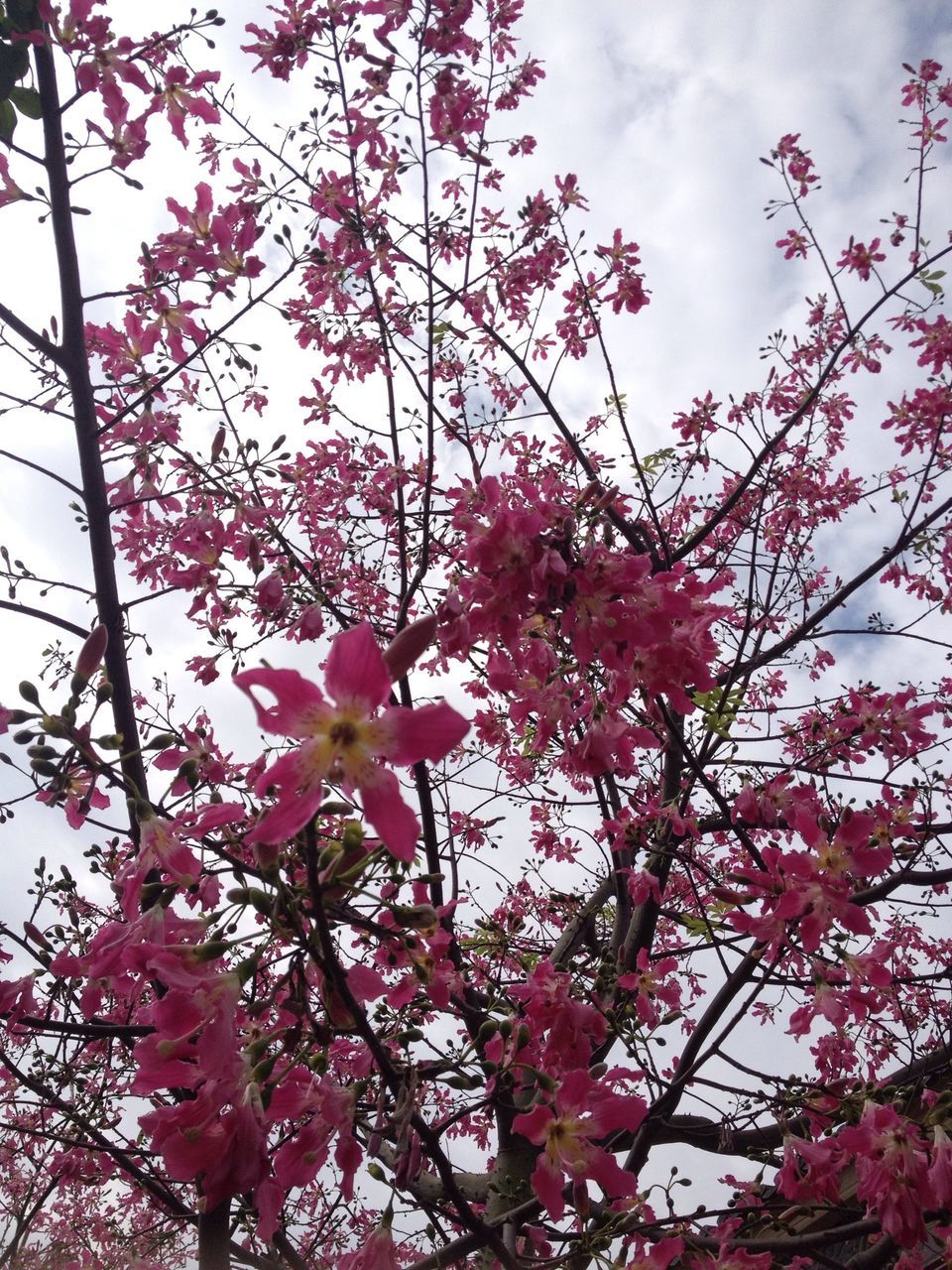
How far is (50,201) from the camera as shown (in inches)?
101

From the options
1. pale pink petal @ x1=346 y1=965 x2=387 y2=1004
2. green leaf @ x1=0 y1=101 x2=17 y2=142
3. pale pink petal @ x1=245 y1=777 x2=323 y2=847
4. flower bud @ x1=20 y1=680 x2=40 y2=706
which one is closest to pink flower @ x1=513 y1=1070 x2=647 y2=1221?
pale pink petal @ x1=346 y1=965 x2=387 y2=1004

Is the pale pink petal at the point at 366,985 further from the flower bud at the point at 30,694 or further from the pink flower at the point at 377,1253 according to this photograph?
the flower bud at the point at 30,694

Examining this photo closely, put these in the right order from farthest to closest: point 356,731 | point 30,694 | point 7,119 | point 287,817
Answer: point 7,119
point 30,694
point 356,731
point 287,817

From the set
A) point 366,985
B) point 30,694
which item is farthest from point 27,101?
point 366,985

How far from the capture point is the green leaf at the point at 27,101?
2.67m

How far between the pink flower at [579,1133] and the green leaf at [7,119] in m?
3.41

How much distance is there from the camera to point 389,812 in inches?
43.7

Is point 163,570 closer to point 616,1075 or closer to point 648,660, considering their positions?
point 648,660

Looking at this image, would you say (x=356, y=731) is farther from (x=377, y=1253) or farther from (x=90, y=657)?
(x=377, y=1253)

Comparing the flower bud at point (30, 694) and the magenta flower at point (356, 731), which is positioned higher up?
the flower bud at point (30, 694)

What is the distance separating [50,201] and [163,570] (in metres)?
1.72

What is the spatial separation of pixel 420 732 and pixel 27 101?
9.75ft

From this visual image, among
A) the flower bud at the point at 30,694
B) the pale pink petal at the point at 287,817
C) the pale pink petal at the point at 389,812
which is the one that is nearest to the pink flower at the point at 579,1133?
the pale pink petal at the point at 389,812

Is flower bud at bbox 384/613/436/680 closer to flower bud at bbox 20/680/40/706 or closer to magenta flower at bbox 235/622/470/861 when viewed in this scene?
magenta flower at bbox 235/622/470/861
